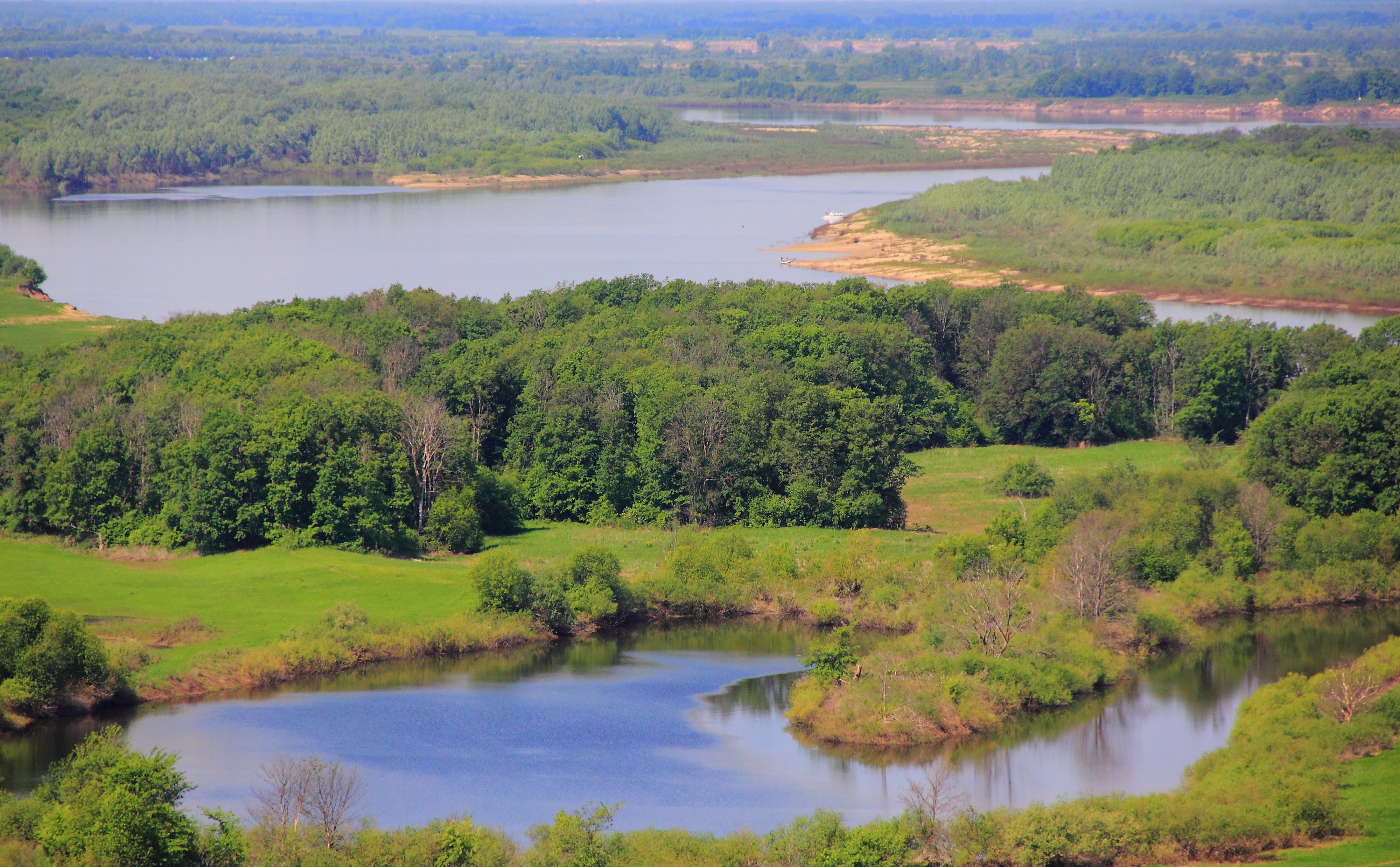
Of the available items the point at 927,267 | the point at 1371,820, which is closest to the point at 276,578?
the point at 1371,820

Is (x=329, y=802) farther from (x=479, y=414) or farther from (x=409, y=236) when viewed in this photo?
(x=409, y=236)

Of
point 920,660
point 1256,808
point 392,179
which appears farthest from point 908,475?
point 392,179

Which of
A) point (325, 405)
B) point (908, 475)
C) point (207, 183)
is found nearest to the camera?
point (325, 405)

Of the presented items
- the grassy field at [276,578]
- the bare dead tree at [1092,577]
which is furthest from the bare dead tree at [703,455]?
the bare dead tree at [1092,577]

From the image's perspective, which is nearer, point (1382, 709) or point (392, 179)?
point (1382, 709)

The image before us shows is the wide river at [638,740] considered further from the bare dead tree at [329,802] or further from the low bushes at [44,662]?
the bare dead tree at [329,802]

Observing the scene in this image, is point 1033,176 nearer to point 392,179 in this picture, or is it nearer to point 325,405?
point 392,179

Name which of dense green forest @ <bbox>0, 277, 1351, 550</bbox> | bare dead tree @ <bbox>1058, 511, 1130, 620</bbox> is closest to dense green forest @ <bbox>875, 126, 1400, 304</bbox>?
dense green forest @ <bbox>0, 277, 1351, 550</bbox>
